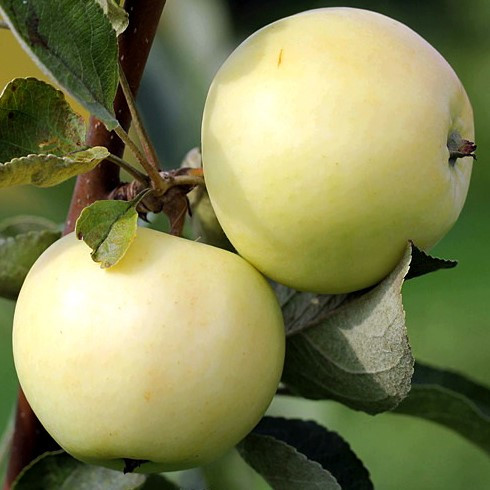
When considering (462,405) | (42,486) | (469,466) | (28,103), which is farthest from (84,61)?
(469,466)

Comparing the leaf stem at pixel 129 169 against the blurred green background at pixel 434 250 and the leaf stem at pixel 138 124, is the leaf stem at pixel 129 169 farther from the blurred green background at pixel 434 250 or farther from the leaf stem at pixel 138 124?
the blurred green background at pixel 434 250

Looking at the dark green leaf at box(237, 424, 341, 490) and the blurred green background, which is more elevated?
the dark green leaf at box(237, 424, 341, 490)

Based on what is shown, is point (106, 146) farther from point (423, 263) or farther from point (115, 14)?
point (423, 263)

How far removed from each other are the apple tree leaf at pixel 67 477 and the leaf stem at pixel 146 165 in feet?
0.84

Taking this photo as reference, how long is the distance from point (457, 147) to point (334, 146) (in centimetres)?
11

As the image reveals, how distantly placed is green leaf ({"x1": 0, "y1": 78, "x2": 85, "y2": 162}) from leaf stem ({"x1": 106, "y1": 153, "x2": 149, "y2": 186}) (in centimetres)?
2

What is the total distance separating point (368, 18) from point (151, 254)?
23 cm

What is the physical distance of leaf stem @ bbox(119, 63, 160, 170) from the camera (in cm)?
67

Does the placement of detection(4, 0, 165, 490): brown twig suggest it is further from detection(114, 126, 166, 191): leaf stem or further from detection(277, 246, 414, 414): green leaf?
detection(277, 246, 414, 414): green leaf

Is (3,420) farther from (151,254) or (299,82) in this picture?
(299,82)

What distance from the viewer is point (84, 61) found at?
2.03 ft

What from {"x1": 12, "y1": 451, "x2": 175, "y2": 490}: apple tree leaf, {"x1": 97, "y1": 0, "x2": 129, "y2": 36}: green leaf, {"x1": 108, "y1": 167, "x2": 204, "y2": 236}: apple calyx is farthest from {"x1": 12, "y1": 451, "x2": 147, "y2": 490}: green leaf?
{"x1": 97, "y1": 0, "x2": 129, "y2": 36}: green leaf

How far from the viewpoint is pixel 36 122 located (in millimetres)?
645

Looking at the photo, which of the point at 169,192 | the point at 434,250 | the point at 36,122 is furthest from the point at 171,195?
the point at 434,250
